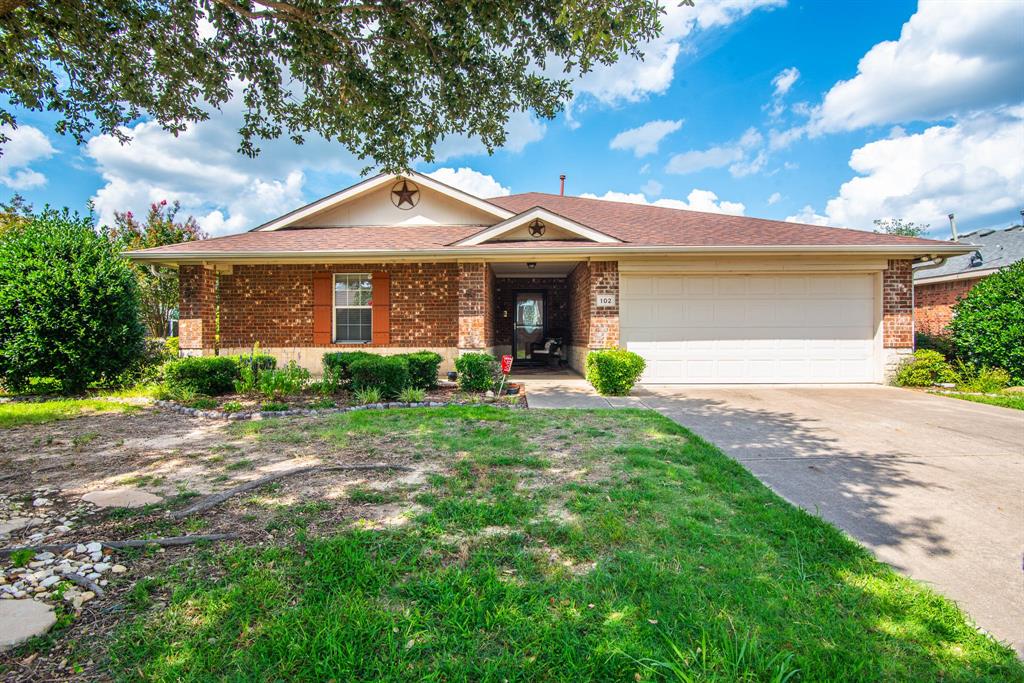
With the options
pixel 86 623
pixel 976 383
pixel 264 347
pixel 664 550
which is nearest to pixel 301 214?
pixel 264 347

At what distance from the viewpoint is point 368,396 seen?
759 cm

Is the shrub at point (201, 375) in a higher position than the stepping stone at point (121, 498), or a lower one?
higher

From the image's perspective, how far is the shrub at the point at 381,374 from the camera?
7.86 meters

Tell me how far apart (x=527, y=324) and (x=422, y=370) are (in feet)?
23.6

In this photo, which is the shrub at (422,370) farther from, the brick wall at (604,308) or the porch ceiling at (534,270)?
the porch ceiling at (534,270)

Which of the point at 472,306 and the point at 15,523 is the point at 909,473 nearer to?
the point at 15,523

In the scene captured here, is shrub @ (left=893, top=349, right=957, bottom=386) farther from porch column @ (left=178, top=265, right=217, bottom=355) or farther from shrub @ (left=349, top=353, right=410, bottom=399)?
porch column @ (left=178, top=265, right=217, bottom=355)

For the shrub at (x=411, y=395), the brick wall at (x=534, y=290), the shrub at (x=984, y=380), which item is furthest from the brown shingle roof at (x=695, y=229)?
the shrub at (x=411, y=395)

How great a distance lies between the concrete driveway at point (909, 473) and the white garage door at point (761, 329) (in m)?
1.83

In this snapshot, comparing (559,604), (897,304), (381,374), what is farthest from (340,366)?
(897,304)

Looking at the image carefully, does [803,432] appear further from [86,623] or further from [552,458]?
[86,623]

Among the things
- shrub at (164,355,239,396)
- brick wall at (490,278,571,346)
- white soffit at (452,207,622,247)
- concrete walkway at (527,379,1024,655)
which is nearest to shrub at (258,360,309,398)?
shrub at (164,355,239,396)

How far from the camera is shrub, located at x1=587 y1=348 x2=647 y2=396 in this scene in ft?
27.9

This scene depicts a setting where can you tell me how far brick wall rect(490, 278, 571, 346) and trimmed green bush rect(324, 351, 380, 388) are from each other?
661 cm
